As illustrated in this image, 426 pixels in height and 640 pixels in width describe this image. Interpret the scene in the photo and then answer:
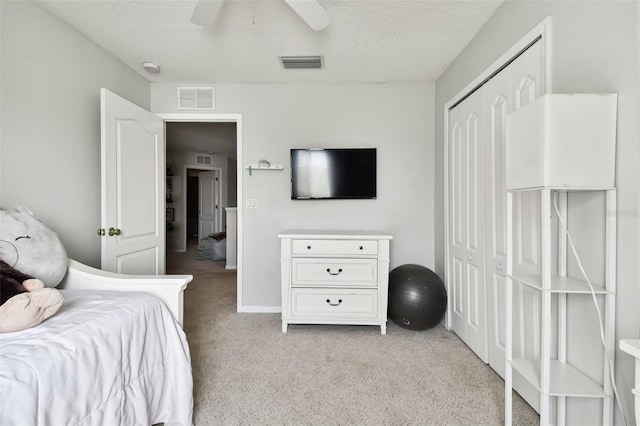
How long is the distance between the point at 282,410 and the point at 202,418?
1.37 feet

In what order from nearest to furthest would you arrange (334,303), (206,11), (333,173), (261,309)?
(206,11), (334,303), (333,173), (261,309)

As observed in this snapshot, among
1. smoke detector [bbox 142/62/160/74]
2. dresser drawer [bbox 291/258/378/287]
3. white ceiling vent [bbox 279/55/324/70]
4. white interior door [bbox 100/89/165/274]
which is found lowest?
dresser drawer [bbox 291/258/378/287]

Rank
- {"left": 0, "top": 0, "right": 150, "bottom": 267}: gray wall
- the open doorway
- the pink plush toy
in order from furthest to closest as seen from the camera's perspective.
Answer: the open doorway
{"left": 0, "top": 0, "right": 150, "bottom": 267}: gray wall
the pink plush toy

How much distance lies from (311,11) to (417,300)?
7.25ft

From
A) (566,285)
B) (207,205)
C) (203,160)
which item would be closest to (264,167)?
(566,285)

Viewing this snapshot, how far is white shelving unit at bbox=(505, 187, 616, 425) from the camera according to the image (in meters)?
1.09

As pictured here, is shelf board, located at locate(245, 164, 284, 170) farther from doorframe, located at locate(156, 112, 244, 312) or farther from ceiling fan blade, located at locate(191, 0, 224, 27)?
ceiling fan blade, located at locate(191, 0, 224, 27)

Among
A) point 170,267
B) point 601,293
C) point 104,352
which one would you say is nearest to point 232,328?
point 104,352

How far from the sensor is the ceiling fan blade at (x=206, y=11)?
143 cm

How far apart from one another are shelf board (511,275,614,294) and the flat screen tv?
1.73m

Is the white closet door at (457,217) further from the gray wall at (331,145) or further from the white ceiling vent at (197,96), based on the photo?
the white ceiling vent at (197,96)

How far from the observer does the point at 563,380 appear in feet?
3.92

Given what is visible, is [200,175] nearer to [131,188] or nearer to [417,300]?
[131,188]

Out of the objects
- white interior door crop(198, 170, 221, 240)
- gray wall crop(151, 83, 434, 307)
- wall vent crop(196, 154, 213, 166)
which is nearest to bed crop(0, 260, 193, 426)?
gray wall crop(151, 83, 434, 307)
